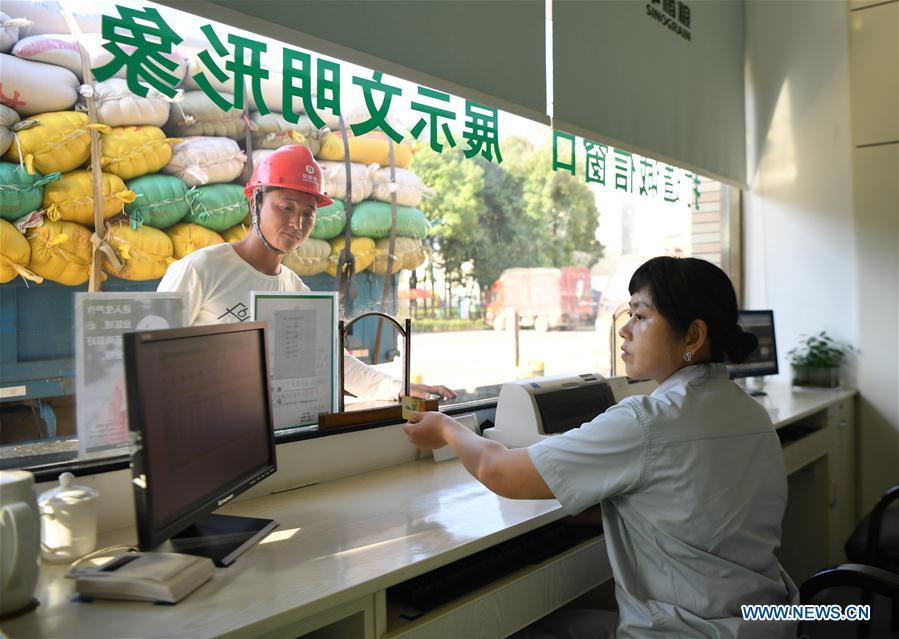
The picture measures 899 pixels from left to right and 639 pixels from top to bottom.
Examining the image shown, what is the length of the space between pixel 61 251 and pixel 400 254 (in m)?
1.37

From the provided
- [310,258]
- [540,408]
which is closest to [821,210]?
[540,408]

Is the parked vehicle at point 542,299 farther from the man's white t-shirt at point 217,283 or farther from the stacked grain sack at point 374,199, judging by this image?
the man's white t-shirt at point 217,283

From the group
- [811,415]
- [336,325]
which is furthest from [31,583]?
Result: [811,415]

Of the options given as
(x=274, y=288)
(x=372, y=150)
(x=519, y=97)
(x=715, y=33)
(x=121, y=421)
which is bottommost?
→ (x=121, y=421)

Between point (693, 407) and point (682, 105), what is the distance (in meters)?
2.62

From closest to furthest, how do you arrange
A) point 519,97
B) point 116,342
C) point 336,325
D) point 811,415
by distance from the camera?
point 116,342 < point 336,325 < point 519,97 < point 811,415

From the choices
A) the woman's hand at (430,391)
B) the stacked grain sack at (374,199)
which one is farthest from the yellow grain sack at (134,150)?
the woman's hand at (430,391)

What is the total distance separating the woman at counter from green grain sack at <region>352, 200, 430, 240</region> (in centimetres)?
133

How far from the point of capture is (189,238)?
199 centimetres

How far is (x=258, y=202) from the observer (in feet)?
6.79

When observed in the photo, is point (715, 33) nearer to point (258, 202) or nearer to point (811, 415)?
point (811, 415)

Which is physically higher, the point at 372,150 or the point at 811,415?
the point at 372,150

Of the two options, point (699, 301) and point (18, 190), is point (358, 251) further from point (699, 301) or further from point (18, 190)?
point (699, 301)

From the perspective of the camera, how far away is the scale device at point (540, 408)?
215 cm
